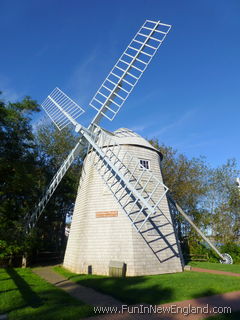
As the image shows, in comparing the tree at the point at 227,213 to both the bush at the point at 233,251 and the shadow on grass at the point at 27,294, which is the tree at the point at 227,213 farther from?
the shadow on grass at the point at 27,294

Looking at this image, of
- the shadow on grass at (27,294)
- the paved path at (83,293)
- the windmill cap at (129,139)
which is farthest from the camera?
the windmill cap at (129,139)

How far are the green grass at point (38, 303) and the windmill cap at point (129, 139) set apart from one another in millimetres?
8271

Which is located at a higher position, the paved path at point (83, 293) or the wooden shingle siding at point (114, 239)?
the wooden shingle siding at point (114, 239)

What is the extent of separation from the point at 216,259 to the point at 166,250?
10478 millimetres

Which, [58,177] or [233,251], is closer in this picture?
[58,177]

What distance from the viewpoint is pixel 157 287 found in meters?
9.05

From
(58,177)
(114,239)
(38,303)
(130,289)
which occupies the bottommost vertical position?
(38,303)

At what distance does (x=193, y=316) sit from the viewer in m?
6.39

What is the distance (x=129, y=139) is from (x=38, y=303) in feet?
31.4

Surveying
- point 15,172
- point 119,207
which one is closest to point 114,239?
point 119,207

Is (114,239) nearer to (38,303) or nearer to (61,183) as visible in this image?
(38,303)

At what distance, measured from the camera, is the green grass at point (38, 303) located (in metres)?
6.40

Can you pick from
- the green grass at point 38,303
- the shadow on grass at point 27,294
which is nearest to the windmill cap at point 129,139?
the green grass at point 38,303

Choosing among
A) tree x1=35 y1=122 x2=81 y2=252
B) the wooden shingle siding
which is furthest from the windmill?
tree x1=35 y1=122 x2=81 y2=252
